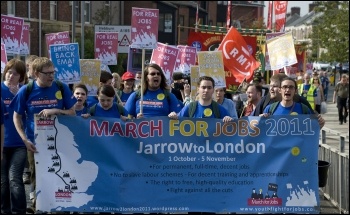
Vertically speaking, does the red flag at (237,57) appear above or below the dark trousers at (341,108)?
above

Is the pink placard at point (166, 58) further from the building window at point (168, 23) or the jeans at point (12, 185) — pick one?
the building window at point (168, 23)

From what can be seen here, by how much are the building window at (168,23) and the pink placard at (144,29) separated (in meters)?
53.4

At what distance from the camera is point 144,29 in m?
12.1

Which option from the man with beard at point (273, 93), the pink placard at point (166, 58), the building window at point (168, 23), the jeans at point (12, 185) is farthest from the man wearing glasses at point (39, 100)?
the building window at point (168, 23)

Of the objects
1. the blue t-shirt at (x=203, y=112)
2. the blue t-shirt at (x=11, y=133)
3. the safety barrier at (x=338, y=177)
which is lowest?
the safety barrier at (x=338, y=177)

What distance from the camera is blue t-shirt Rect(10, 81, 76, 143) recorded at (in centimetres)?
855

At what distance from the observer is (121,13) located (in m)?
56.2

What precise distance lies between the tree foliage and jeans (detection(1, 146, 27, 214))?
1204 inches

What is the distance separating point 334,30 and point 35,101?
32.7 m

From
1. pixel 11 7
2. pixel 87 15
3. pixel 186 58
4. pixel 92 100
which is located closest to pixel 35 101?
pixel 92 100

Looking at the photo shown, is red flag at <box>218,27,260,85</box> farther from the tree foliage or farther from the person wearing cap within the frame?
the tree foliage

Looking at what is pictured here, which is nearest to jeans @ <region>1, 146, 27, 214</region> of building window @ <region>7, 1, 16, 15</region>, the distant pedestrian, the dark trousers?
the distant pedestrian

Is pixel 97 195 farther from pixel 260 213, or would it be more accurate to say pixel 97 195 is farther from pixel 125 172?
pixel 260 213

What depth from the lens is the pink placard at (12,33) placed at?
13.8 m
